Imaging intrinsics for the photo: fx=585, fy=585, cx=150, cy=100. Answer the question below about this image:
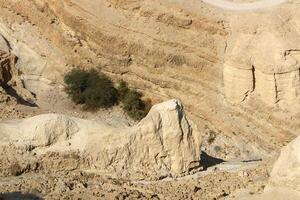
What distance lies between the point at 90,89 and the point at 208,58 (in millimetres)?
5267

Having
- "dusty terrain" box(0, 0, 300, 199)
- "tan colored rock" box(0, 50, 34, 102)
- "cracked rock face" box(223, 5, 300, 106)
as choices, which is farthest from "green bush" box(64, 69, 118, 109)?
"cracked rock face" box(223, 5, 300, 106)

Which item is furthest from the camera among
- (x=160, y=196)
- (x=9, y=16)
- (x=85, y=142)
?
(x=9, y=16)

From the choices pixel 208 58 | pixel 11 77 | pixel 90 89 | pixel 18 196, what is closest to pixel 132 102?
pixel 90 89

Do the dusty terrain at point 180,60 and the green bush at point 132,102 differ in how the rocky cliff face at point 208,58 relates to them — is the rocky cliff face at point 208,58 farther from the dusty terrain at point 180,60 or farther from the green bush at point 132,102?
the green bush at point 132,102

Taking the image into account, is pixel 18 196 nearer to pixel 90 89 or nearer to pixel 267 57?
pixel 267 57

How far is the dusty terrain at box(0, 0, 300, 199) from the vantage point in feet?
68.2

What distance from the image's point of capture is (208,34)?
2144 cm

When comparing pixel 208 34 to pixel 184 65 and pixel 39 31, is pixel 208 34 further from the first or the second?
pixel 39 31

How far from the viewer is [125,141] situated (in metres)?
13.7

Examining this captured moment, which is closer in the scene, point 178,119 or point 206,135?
point 178,119

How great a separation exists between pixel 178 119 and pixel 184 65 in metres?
8.42

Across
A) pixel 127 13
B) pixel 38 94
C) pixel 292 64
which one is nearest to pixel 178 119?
pixel 292 64

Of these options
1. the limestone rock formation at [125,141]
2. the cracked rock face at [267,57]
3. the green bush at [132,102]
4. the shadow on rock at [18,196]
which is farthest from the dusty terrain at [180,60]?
the shadow on rock at [18,196]

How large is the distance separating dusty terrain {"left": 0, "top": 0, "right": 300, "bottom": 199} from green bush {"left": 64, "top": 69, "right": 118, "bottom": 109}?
345 millimetres
